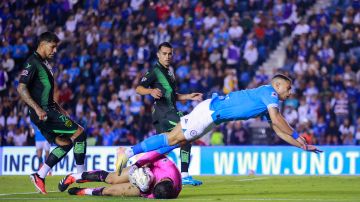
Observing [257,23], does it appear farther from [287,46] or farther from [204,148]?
[204,148]

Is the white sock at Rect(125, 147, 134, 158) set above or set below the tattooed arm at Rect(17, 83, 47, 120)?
below

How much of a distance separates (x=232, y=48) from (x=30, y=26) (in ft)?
29.2

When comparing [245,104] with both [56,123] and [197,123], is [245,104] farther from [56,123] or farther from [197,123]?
[56,123]

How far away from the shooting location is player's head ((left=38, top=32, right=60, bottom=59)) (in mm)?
14588

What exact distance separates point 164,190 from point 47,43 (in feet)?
11.8

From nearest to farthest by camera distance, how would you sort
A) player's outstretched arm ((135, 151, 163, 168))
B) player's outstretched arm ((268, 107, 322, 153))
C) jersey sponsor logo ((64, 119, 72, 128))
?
player's outstretched arm ((135, 151, 163, 168)), player's outstretched arm ((268, 107, 322, 153)), jersey sponsor logo ((64, 119, 72, 128))

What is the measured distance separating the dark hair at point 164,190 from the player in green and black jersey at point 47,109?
2580 millimetres

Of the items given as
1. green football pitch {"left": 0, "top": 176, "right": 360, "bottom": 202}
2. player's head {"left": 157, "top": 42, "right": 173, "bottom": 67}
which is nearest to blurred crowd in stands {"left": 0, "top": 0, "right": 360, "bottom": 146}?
green football pitch {"left": 0, "top": 176, "right": 360, "bottom": 202}

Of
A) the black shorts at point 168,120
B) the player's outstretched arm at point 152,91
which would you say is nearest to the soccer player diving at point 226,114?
the player's outstretched arm at point 152,91

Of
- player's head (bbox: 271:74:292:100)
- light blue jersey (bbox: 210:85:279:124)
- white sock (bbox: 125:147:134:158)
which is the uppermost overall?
player's head (bbox: 271:74:292:100)

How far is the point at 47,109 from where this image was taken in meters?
14.8

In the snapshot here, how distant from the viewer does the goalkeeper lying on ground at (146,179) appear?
12742 millimetres

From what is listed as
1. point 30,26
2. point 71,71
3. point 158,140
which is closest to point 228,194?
point 158,140

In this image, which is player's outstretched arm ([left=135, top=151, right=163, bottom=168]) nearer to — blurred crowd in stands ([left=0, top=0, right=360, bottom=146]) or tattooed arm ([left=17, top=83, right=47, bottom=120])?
tattooed arm ([left=17, top=83, right=47, bottom=120])
